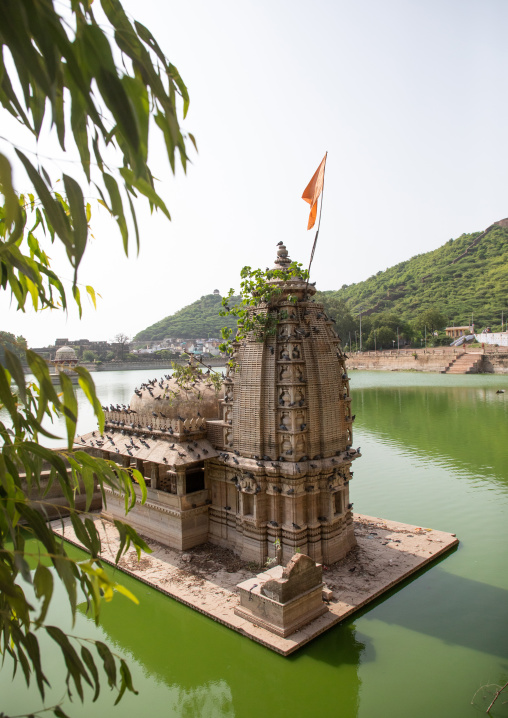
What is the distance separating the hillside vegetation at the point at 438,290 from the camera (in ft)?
281

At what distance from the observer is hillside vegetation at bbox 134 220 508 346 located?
8569cm

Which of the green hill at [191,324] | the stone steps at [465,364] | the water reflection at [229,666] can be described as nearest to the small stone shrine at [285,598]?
the water reflection at [229,666]

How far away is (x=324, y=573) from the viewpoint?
1162 cm

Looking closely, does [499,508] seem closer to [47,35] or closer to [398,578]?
[398,578]

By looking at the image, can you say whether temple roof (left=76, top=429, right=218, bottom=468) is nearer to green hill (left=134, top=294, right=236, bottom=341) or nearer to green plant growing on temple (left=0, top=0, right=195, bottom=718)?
green plant growing on temple (left=0, top=0, right=195, bottom=718)

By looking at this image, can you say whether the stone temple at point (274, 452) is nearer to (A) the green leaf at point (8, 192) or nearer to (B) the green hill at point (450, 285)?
(A) the green leaf at point (8, 192)

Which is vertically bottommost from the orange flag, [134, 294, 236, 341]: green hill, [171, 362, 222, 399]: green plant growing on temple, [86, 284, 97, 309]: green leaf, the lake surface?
the lake surface

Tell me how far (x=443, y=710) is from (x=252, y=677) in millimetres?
3009

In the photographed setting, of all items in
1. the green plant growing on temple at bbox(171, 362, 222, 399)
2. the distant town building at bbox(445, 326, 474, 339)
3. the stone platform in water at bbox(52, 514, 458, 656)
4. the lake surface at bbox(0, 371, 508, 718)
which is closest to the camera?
the lake surface at bbox(0, 371, 508, 718)

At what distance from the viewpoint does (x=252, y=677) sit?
8.60 m

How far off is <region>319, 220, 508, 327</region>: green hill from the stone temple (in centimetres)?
7437

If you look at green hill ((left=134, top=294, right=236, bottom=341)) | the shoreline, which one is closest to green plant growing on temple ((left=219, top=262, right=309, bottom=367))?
the shoreline

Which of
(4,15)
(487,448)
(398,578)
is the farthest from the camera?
(487,448)

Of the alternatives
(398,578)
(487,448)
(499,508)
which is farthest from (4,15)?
(487,448)
